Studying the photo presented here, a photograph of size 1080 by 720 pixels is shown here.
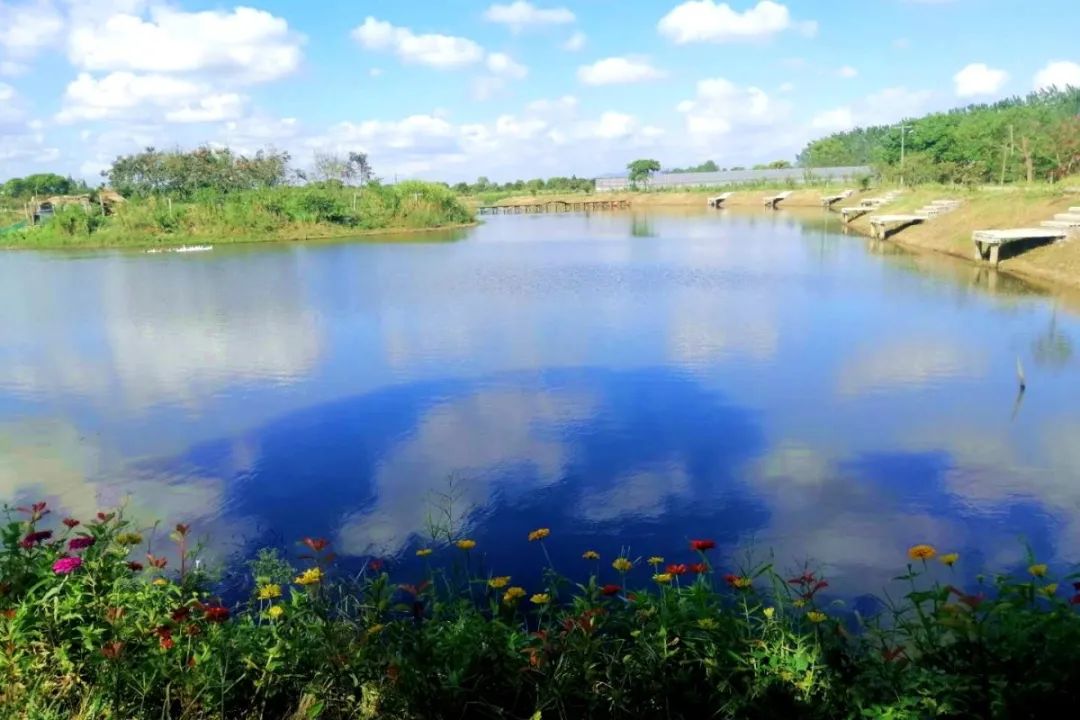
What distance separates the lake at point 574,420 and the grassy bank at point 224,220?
1985 cm

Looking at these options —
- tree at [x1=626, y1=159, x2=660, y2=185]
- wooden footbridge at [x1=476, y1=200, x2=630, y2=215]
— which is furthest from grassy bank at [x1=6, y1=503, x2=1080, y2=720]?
tree at [x1=626, y1=159, x2=660, y2=185]

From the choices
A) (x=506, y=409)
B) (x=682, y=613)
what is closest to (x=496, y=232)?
(x=506, y=409)

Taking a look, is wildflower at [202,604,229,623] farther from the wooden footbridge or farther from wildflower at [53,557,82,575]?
the wooden footbridge

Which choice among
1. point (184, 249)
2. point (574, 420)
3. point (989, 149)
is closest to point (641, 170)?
point (989, 149)

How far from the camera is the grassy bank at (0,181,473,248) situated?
34500mm

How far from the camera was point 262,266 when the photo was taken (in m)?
22.9

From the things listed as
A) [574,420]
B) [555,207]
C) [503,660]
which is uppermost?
[555,207]

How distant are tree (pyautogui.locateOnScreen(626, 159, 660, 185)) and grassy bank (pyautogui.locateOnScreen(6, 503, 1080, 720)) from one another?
75.5 meters

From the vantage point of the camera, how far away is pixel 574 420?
751 centimetres

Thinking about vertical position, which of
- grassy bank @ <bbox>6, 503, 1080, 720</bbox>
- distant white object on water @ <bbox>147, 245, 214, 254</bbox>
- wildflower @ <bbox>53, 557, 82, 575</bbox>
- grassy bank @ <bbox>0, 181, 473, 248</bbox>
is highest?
grassy bank @ <bbox>0, 181, 473, 248</bbox>

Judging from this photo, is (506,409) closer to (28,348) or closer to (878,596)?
(878,596)

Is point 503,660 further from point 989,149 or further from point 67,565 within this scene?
point 989,149

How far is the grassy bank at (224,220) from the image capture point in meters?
34.5

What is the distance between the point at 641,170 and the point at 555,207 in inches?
533
